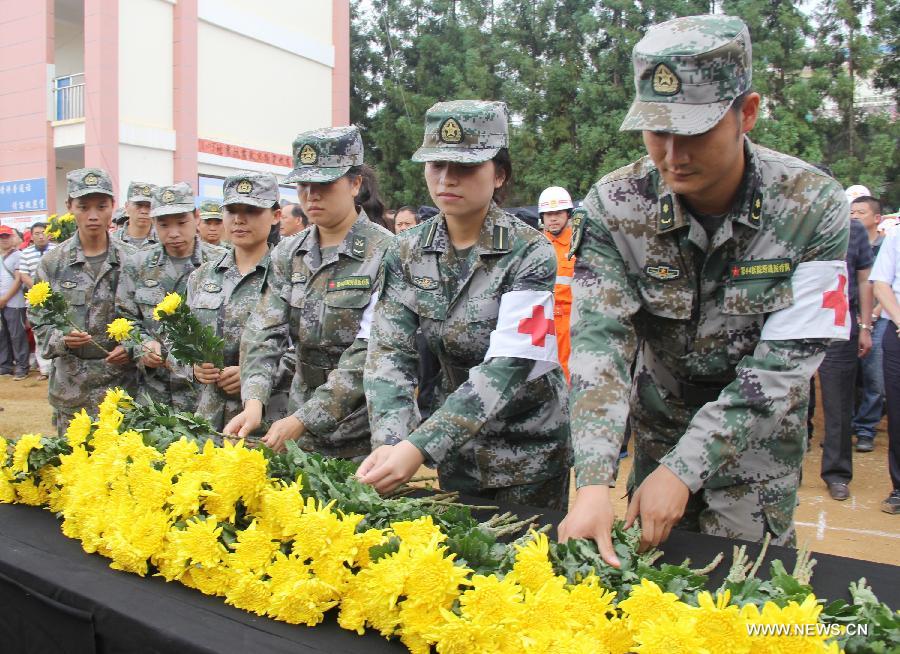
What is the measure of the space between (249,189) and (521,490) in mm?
1927

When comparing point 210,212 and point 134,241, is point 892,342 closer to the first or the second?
point 210,212

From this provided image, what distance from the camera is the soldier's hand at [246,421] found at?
9.03ft

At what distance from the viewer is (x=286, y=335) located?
10.5ft

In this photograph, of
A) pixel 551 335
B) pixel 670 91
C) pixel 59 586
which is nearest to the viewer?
pixel 670 91

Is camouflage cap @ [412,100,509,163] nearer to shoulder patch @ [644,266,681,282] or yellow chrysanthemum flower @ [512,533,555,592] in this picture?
shoulder patch @ [644,266,681,282]

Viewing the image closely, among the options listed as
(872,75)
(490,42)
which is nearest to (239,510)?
(872,75)

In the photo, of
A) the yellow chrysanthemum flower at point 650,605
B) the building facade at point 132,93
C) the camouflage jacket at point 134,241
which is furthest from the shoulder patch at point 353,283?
the building facade at point 132,93

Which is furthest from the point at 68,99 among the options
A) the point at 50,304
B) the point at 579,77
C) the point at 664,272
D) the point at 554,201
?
the point at 664,272

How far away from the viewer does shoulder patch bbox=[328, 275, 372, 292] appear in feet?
9.75

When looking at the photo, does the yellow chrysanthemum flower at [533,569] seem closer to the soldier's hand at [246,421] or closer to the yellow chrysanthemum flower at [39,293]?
the soldier's hand at [246,421]

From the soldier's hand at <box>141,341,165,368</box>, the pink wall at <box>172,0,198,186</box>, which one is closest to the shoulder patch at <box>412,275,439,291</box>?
the soldier's hand at <box>141,341,165,368</box>

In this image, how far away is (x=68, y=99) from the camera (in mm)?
15414

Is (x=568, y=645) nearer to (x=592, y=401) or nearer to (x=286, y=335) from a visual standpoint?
(x=592, y=401)

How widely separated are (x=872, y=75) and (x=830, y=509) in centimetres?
1300
